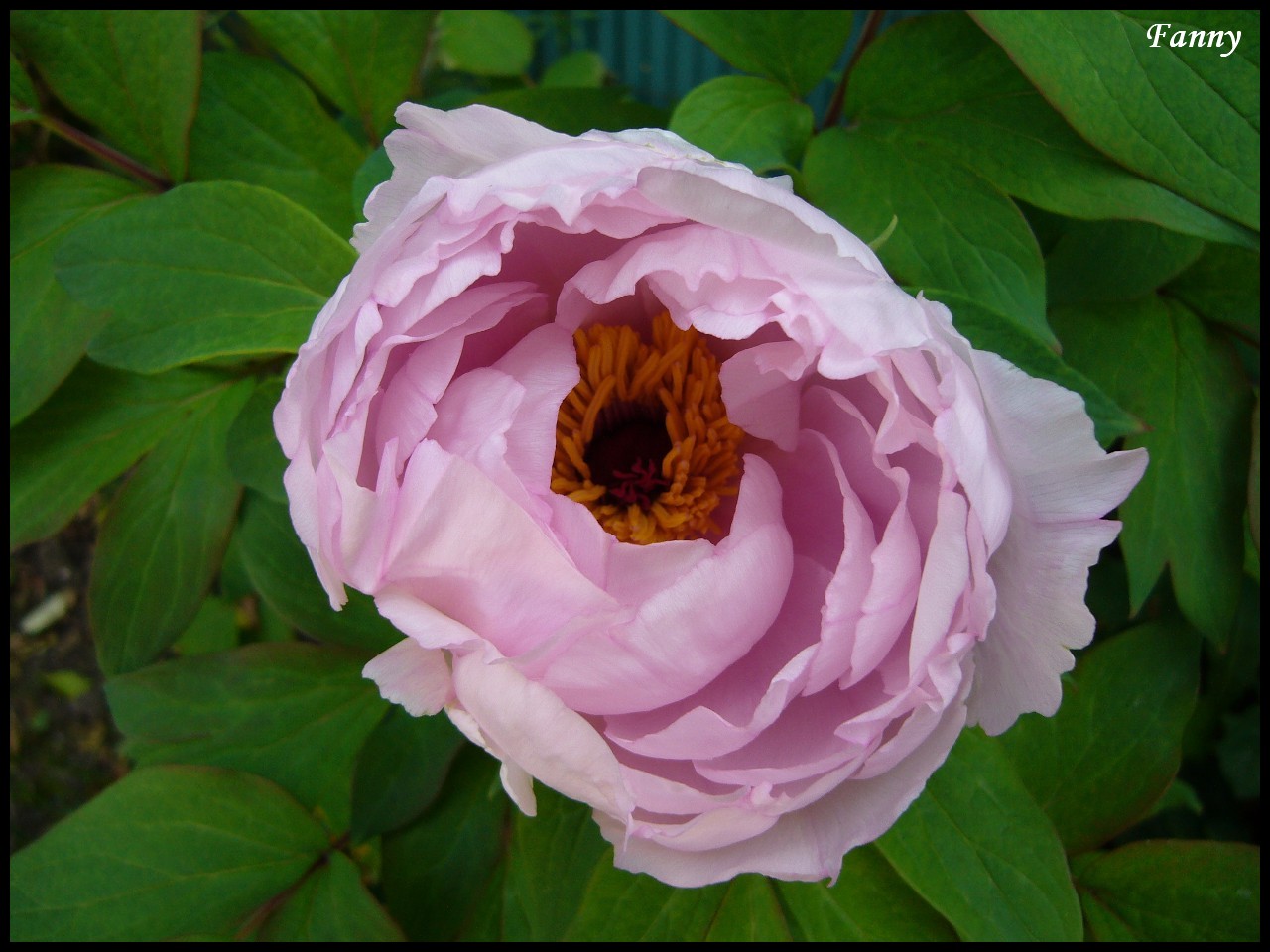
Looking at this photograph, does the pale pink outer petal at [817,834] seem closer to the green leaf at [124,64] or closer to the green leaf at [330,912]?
the green leaf at [330,912]

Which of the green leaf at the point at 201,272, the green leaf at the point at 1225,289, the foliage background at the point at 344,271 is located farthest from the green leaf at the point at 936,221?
the green leaf at the point at 201,272

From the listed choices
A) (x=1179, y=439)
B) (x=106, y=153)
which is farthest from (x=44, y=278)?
(x=1179, y=439)

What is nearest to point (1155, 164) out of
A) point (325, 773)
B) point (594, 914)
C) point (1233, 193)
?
point (1233, 193)

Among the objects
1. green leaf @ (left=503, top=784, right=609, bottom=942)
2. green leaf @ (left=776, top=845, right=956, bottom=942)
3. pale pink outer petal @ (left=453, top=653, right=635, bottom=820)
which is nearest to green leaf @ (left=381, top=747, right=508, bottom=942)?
green leaf @ (left=503, top=784, right=609, bottom=942)

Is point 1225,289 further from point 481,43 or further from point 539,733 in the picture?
point 481,43

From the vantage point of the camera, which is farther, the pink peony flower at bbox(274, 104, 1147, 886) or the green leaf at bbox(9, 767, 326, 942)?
the green leaf at bbox(9, 767, 326, 942)

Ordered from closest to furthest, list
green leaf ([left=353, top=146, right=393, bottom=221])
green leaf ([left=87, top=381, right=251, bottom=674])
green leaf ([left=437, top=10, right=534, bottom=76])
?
green leaf ([left=353, top=146, right=393, bottom=221]), green leaf ([left=87, top=381, right=251, bottom=674]), green leaf ([left=437, top=10, right=534, bottom=76])

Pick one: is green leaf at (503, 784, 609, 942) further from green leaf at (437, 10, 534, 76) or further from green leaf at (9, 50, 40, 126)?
green leaf at (437, 10, 534, 76)
